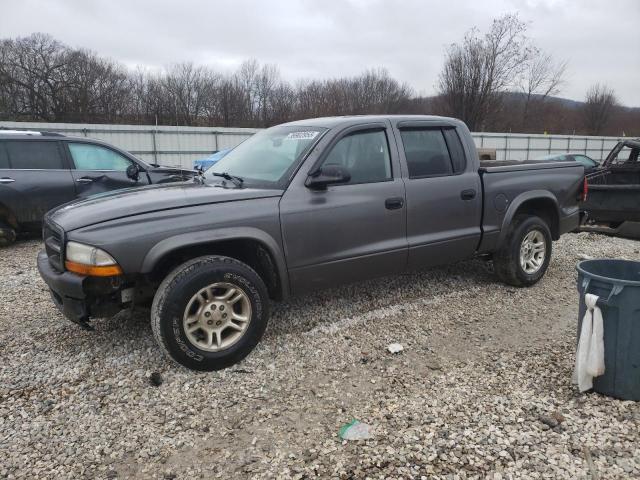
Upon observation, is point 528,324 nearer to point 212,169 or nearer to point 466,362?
point 466,362

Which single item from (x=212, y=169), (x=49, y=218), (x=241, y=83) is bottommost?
(x=49, y=218)

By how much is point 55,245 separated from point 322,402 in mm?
2160

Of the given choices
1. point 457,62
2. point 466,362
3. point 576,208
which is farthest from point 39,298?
point 457,62

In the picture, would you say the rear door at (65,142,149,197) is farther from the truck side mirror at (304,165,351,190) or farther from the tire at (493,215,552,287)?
the tire at (493,215,552,287)

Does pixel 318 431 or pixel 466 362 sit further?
pixel 466 362

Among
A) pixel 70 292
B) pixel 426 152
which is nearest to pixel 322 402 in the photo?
pixel 70 292

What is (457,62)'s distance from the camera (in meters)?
34.9

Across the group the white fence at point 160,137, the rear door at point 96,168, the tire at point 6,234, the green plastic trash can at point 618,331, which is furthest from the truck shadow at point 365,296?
the white fence at point 160,137

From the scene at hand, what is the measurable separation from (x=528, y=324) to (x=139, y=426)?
3318 millimetres

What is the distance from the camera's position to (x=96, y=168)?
300 inches

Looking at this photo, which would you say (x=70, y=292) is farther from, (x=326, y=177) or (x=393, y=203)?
(x=393, y=203)

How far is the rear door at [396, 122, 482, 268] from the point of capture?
4.19 metres

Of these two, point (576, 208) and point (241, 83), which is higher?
point (241, 83)

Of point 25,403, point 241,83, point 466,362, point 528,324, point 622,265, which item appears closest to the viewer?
point 25,403
